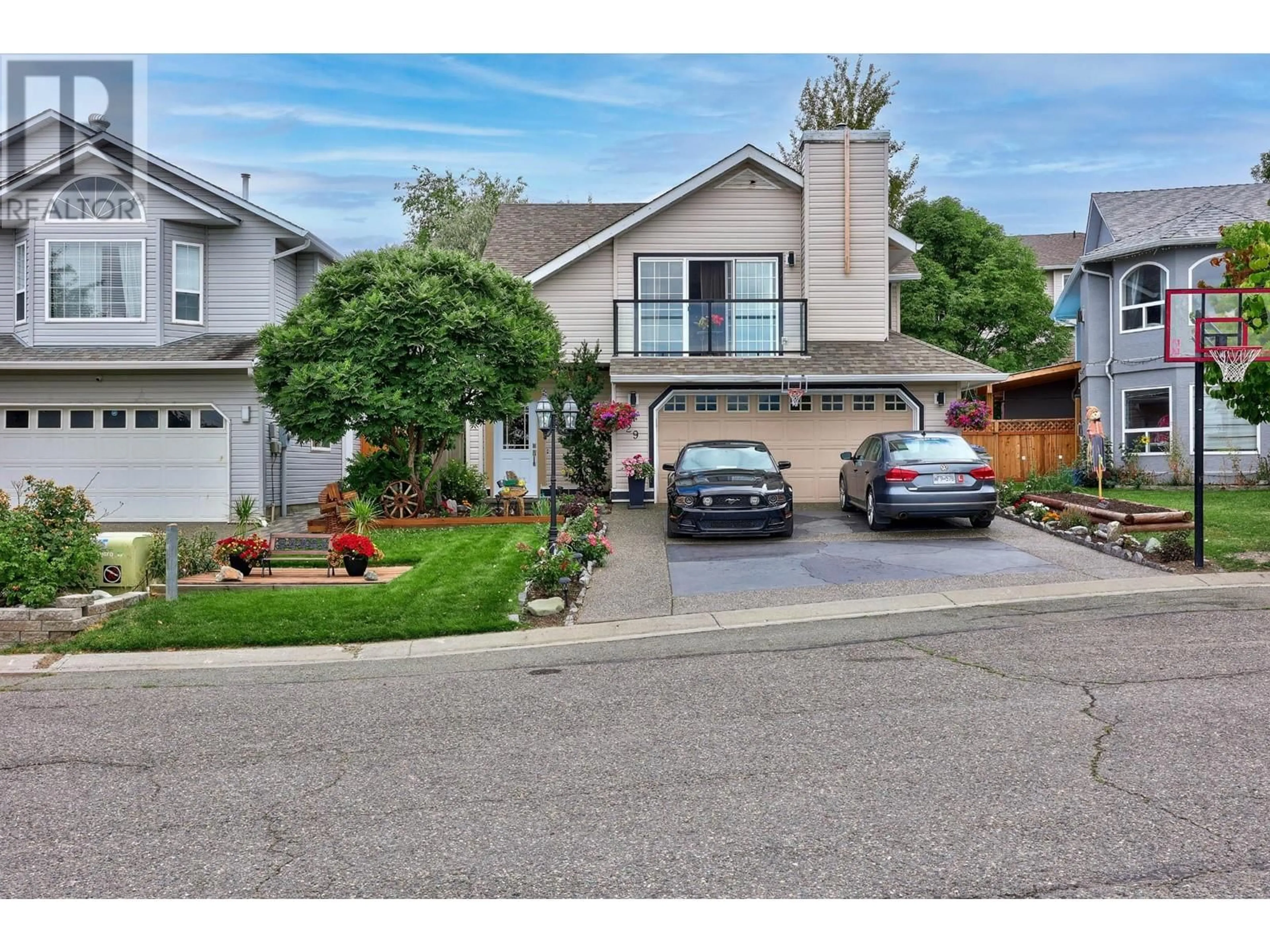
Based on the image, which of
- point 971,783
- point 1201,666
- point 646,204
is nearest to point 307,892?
point 971,783

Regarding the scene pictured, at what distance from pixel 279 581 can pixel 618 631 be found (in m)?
4.61

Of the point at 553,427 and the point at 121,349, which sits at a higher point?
the point at 121,349

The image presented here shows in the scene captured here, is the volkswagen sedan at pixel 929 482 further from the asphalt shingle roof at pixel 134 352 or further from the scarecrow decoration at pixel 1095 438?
the asphalt shingle roof at pixel 134 352

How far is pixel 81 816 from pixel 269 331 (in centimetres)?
1342

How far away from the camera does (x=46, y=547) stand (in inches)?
428

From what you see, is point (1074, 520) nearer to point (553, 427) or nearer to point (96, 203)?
point (553, 427)

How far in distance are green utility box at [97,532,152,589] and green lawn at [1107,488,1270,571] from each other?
42.9 feet

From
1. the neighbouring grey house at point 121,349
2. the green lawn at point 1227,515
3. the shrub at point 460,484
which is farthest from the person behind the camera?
the neighbouring grey house at point 121,349

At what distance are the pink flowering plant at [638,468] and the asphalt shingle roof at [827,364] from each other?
168 cm

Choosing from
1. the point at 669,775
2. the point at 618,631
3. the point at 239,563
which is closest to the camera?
the point at 669,775

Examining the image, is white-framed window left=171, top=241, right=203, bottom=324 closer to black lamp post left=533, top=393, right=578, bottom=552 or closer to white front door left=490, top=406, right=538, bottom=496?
white front door left=490, top=406, right=538, bottom=496

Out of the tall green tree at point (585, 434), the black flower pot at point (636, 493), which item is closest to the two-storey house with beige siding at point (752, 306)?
the tall green tree at point (585, 434)

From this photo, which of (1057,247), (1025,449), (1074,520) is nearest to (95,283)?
(1074,520)

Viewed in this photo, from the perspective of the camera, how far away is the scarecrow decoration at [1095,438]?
18375 mm
